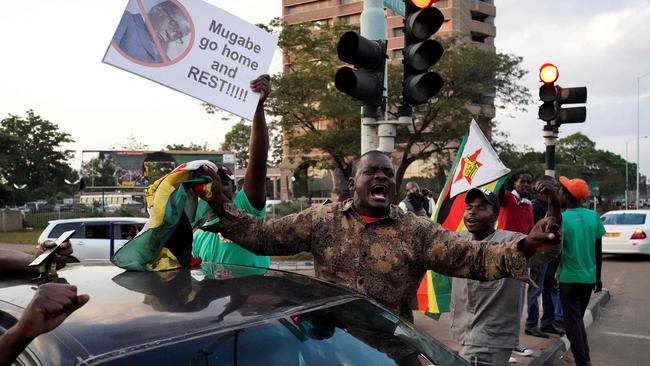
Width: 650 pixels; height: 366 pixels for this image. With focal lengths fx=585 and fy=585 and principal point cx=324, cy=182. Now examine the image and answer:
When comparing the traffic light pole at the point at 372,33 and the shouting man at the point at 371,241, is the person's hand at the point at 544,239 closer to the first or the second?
the shouting man at the point at 371,241

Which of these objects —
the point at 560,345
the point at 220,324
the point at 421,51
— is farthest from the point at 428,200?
the point at 220,324

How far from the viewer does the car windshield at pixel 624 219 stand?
1518cm

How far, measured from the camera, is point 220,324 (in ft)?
6.07

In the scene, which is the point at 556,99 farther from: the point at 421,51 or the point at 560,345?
the point at 560,345

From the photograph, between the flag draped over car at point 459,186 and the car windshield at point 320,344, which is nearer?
the car windshield at point 320,344

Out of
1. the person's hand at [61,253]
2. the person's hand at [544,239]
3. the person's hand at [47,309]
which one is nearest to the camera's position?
the person's hand at [47,309]

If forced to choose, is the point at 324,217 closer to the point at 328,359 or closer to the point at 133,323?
the point at 328,359

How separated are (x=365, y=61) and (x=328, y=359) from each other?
379 centimetres

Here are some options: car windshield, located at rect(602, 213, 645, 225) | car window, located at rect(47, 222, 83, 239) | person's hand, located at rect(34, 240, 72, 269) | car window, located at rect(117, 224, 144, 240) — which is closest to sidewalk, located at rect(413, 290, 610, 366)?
person's hand, located at rect(34, 240, 72, 269)

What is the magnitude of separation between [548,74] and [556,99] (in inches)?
17.6

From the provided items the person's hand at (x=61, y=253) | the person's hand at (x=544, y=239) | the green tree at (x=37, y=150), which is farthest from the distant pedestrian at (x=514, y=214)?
the green tree at (x=37, y=150)

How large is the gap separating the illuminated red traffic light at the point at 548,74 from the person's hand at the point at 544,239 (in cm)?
610

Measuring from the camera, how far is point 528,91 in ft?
93.7

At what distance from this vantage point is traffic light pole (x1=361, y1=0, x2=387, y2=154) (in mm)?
5562
